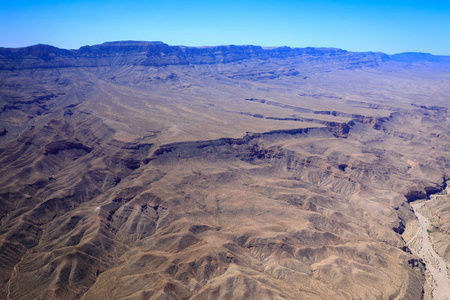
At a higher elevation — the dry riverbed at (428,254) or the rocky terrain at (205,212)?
the rocky terrain at (205,212)

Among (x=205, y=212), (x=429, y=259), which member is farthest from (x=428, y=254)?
(x=205, y=212)

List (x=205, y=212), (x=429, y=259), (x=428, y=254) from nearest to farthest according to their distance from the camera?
1. (x=429, y=259)
2. (x=428, y=254)
3. (x=205, y=212)

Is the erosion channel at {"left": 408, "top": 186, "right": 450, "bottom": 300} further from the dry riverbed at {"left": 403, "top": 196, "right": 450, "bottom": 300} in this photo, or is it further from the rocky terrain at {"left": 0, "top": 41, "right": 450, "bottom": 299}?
the rocky terrain at {"left": 0, "top": 41, "right": 450, "bottom": 299}

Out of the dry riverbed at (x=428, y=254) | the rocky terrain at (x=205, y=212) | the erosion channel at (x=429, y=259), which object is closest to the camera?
the rocky terrain at (x=205, y=212)

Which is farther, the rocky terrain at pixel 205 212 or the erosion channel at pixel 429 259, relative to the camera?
the erosion channel at pixel 429 259

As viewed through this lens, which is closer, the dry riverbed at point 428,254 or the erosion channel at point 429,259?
the erosion channel at point 429,259

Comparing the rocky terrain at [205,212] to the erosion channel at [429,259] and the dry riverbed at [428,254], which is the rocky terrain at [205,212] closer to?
the dry riverbed at [428,254]

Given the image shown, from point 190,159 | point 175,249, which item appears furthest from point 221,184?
point 175,249

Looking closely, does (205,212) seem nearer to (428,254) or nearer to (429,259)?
(429,259)

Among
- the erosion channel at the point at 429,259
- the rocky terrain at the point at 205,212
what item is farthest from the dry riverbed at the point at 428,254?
the rocky terrain at the point at 205,212

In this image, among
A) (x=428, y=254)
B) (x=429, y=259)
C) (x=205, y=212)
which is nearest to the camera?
(x=429, y=259)

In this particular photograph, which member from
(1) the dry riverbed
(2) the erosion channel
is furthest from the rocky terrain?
(2) the erosion channel

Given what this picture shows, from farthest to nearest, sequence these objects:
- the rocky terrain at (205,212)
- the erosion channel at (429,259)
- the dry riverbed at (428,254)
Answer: the dry riverbed at (428,254), the erosion channel at (429,259), the rocky terrain at (205,212)

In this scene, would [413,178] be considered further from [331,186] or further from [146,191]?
[146,191]
